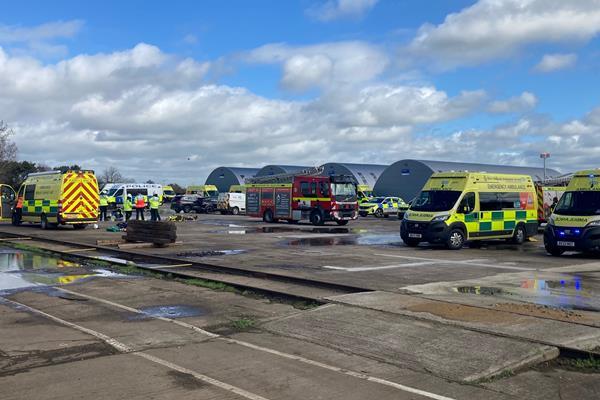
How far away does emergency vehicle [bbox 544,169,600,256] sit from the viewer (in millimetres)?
15992

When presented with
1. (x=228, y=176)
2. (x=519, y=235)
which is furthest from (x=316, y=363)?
(x=228, y=176)

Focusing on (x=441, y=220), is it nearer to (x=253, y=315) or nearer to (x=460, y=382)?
(x=253, y=315)

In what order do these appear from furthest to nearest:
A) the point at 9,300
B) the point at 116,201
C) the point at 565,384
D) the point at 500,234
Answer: the point at 116,201, the point at 500,234, the point at 9,300, the point at 565,384

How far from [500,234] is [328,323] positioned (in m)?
14.0

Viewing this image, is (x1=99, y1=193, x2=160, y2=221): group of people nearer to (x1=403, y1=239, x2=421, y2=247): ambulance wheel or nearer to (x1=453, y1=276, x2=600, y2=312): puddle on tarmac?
(x1=403, y1=239, x2=421, y2=247): ambulance wheel

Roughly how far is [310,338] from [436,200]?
13.1 metres

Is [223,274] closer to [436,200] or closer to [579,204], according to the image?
[436,200]

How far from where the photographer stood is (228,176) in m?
78.9

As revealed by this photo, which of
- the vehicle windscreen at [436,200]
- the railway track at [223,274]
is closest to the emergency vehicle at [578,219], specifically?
the vehicle windscreen at [436,200]

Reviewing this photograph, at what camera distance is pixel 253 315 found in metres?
8.85

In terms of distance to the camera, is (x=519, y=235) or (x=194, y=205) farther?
(x=194, y=205)

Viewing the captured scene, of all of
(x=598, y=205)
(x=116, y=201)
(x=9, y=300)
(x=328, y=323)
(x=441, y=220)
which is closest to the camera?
(x=328, y=323)

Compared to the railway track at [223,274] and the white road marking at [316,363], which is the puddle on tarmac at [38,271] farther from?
the white road marking at [316,363]

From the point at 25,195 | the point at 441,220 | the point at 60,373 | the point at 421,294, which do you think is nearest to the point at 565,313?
A: the point at 421,294
